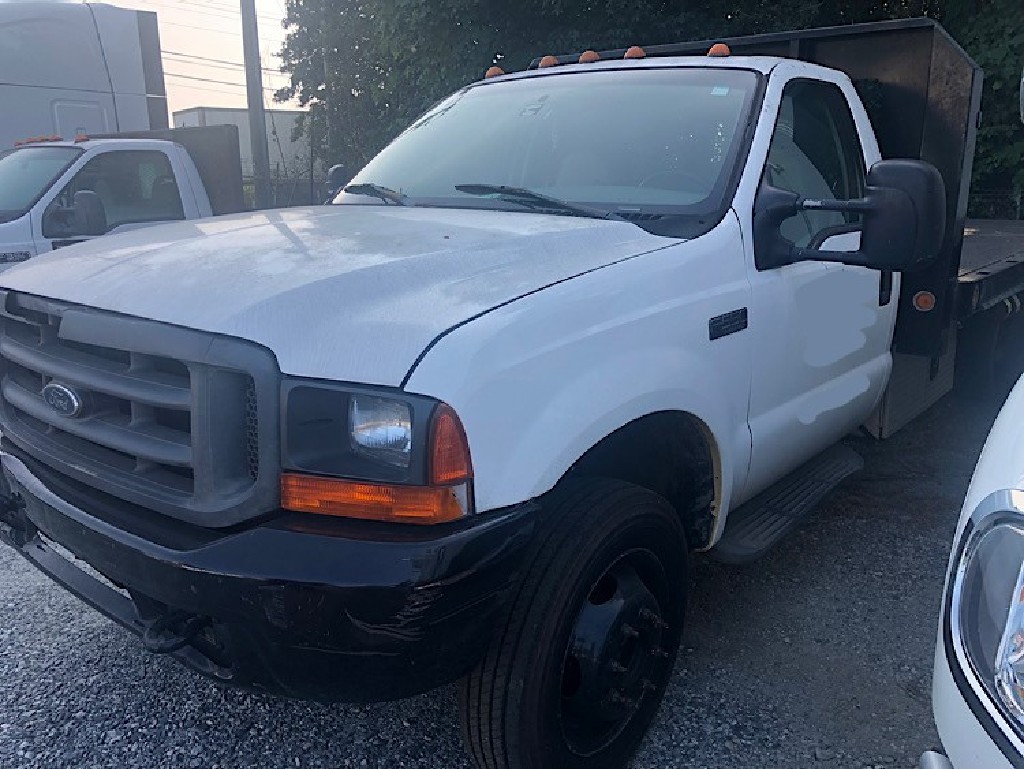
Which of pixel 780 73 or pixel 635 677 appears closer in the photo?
pixel 635 677

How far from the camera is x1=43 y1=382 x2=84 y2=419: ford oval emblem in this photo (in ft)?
7.61

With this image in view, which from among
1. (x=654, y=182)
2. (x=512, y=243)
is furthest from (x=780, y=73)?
(x=512, y=243)

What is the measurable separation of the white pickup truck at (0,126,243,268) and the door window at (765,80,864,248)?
16.7 ft

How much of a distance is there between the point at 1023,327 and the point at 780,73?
11.5 feet

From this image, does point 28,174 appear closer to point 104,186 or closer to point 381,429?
point 104,186

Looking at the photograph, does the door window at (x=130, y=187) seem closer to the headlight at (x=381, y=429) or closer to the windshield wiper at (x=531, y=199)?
the windshield wiper at (x=531, y=199)

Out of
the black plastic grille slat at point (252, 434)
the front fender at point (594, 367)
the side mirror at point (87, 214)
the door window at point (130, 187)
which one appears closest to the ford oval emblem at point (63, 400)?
the black plastic grille slat at point (252, 434)

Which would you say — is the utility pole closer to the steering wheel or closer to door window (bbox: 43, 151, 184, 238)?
door window (bbox: 43, 151, 184, 238)

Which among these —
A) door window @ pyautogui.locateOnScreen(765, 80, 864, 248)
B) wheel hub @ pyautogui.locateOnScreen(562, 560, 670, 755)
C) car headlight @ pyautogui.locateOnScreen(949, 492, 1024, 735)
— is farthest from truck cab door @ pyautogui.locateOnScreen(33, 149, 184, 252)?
car headlight @ pyautogui.locateOnScreen(949, 492, 1024, 735)

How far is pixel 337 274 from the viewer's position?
2195 mm

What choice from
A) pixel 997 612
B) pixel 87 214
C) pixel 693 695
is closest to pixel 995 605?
pixel 997 612

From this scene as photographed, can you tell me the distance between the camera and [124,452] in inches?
86.8

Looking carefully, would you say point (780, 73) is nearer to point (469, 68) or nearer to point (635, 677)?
point (635, 677)

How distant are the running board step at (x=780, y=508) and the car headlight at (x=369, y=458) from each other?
134 centimetres
